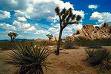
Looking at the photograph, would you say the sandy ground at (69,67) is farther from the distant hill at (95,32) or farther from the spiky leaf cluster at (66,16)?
the distant hill at (95,32)

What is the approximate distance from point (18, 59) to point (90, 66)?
957 centimetres

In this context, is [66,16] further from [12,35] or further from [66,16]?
[12,35]

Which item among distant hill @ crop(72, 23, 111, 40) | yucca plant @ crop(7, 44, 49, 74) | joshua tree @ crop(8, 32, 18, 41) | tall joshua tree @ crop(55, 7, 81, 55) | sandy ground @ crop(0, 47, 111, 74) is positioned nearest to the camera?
yucca plant @ crop(7, 44, 49, 74)

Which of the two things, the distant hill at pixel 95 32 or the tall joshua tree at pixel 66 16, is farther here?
A: the distant hill at pixel 95 32

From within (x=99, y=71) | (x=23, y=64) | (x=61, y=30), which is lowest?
(x=99, y=71)

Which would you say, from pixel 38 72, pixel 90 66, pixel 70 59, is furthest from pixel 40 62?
pixel 70 59

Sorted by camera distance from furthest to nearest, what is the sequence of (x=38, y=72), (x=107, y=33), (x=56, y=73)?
(x=107, y=33), (x=56, y=73), (x=38, y=72)

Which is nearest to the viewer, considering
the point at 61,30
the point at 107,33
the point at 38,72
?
the point at 38,72

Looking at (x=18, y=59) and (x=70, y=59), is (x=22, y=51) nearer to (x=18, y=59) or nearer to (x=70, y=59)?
(x=18, y=59)

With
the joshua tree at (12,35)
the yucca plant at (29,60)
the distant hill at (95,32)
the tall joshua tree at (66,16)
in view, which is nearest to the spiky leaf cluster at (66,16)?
the tall joshua tree at (66,16)

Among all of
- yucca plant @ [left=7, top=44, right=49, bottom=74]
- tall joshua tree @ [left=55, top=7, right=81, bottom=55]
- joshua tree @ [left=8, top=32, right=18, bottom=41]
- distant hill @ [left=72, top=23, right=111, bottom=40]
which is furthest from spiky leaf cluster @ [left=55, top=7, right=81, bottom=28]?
distant hill @ [left=72, top=23, right=111, bottom=40]

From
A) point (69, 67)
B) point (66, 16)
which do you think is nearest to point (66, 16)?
point (66, 16)

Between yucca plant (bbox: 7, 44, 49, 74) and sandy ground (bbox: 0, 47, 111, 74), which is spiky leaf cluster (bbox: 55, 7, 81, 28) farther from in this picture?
yucca plant (bbox: 7, 44, 49, 74)

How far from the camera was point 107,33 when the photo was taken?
307ft
